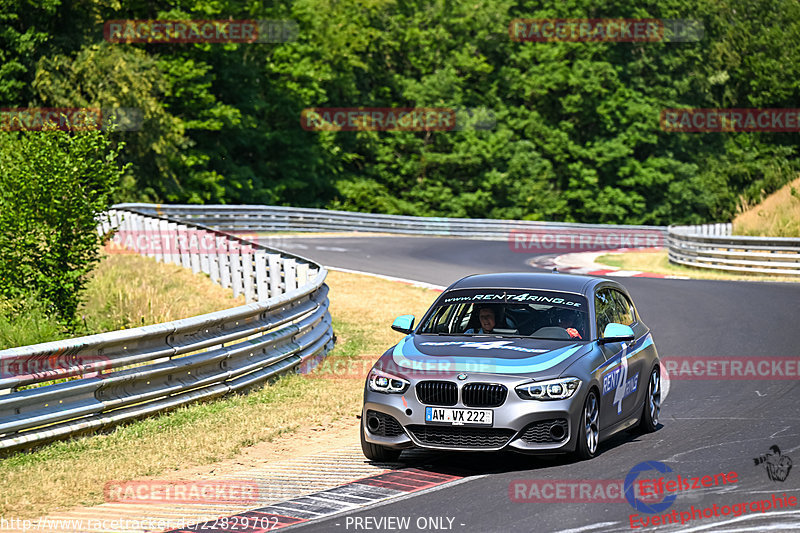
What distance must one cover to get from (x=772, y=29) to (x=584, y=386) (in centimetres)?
7516

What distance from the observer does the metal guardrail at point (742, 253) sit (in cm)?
2762

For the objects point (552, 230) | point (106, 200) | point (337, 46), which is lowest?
point (552, 230)

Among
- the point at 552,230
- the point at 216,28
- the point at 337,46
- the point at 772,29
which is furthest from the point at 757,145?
the point at 216,28

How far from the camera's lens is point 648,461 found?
28.5 ft

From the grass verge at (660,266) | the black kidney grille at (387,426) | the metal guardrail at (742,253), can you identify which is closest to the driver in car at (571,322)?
the black kidney grille at (387,426)

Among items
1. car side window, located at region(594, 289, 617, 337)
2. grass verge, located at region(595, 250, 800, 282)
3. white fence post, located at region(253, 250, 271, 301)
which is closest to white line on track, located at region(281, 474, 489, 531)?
car side window, located at region(594, 289, 617, 337)

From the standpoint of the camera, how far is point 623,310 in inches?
416

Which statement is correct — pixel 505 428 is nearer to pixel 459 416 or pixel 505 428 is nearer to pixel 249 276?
pixel 459 416

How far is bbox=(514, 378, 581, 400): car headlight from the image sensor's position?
8227mm

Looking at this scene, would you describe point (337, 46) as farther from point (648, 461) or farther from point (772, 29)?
point (648, 461)

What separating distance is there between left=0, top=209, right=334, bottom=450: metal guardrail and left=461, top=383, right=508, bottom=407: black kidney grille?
3433 mm

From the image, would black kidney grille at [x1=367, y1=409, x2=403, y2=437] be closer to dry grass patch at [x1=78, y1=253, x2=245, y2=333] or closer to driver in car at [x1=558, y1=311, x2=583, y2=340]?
driver in car at [x1=558, y1=311, x2=583, y2=340]

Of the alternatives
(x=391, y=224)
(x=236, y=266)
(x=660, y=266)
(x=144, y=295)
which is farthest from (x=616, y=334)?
(x=391, y=224)

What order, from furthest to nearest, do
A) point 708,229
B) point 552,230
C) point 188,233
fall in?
point 552,230 < point 708,229 < point 188,233
